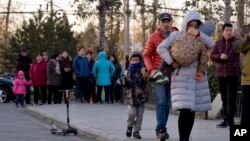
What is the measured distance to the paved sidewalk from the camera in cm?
1137

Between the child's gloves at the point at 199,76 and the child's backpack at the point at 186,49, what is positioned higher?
the child's backpack at the point at 186,49

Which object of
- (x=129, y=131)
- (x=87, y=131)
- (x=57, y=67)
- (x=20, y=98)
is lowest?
(x=87, y=131)

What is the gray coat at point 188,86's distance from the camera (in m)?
8.98

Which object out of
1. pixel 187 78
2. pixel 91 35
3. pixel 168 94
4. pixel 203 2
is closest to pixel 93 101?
pixel 203 2

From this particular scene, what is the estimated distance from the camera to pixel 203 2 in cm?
2250

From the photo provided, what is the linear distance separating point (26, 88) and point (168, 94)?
1338 centimetres

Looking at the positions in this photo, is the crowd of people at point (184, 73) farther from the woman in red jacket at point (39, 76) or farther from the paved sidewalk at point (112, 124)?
the woman in red jacket at point (39, 76)

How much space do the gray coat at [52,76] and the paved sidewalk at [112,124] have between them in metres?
2.80

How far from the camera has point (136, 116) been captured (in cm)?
1119

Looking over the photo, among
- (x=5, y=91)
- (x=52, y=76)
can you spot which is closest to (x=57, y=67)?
(x=52, y=76)

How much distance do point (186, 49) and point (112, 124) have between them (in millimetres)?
5327

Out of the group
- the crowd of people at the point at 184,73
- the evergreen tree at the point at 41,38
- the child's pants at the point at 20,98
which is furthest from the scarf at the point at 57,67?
the evergreen tree at the point at 41,38

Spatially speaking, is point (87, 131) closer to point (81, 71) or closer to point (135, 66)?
point (135, 66)

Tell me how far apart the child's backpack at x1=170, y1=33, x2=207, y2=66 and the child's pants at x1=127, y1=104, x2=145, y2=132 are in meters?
2.24
